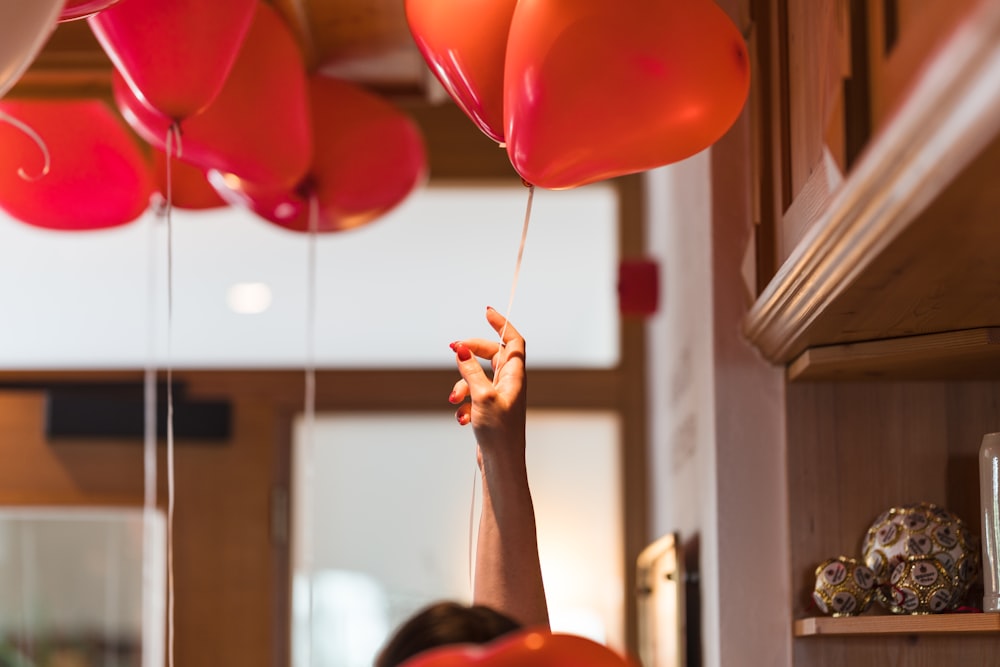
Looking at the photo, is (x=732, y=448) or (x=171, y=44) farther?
(x=732, y=448)

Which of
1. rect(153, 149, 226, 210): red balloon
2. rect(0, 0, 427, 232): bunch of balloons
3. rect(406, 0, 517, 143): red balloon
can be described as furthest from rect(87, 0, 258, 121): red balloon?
rect(153, 149, 226, 210): red balloon

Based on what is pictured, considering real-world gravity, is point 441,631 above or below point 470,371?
below

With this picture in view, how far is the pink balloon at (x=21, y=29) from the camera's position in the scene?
47.0 inches

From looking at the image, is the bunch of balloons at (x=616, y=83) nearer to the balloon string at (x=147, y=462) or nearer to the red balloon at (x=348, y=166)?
the red balloon at (x=348, y=166)

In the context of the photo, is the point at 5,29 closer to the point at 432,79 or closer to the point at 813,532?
the point at 813,532

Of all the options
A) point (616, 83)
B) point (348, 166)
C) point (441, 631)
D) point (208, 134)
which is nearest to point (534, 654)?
point (441, 631)

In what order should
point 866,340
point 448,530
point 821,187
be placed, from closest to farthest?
point 821,187 → point 866,340 → point 448,530

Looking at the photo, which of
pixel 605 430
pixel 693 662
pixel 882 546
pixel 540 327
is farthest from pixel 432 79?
pixel 882 546

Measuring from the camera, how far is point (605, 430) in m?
3.26

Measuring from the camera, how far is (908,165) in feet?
3.31

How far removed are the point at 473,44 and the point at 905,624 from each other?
0.90 m

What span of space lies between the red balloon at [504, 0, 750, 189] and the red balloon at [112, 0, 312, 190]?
2.25 feet

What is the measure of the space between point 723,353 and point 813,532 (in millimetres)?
284

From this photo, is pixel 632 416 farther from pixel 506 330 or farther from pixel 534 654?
pixel 534 654
